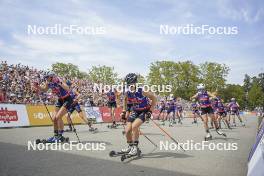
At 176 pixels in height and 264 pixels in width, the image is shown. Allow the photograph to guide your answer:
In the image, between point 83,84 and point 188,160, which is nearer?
point 188,160

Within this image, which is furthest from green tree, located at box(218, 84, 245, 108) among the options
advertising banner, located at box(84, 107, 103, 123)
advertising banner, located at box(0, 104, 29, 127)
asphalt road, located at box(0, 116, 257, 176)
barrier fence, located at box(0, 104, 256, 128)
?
asphalt road, located at box(0, 116, 257, 176)

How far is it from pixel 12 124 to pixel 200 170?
1368 centimetres

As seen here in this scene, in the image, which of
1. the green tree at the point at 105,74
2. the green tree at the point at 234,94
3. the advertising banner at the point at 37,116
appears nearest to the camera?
the advertising banner at the point at 37,116

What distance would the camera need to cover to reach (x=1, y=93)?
69.2 ft

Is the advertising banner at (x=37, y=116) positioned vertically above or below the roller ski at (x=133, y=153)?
above

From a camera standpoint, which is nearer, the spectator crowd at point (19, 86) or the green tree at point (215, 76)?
the spectator crowd at point (19, 86)

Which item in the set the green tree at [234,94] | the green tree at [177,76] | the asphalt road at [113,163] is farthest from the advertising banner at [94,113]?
the green tree at [234,94]

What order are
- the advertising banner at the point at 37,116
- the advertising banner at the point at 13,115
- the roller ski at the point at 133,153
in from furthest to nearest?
1. the advertising banner at the point at 37,116
2. the advertising banner at the point at 13,115
3. the roller ski at the point at 133,153

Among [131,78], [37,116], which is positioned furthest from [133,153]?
[37,116]

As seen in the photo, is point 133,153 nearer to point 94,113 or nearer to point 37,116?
point 37,116

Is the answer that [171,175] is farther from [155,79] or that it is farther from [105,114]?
[155,79]

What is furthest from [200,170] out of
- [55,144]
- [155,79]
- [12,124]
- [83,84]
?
[155,79]

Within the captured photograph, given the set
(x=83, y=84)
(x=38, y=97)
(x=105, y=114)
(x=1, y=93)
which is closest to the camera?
(x=1, y=93)

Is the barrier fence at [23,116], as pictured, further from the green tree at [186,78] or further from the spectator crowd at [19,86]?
the green tree at [186,78]
